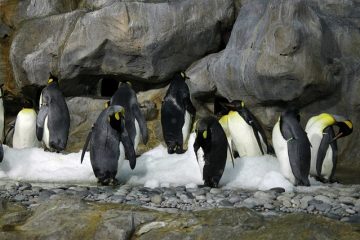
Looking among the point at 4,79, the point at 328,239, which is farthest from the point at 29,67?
the point at 328,239

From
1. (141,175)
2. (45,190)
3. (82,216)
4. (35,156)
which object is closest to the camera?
(82,216)

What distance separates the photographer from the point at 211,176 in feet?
23.1

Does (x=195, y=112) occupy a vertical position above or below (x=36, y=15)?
below

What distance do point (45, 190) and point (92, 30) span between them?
4862mm

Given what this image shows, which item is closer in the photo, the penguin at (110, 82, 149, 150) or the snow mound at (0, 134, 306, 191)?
the snow mound at (0, 134, 306, 191)

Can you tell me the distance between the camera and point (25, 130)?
1002 centimetres

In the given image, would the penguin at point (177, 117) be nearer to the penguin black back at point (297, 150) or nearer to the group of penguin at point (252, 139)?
the group of penguin at point (252, 139)

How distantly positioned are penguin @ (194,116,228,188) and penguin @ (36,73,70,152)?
335cm

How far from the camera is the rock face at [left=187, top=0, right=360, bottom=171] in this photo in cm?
917

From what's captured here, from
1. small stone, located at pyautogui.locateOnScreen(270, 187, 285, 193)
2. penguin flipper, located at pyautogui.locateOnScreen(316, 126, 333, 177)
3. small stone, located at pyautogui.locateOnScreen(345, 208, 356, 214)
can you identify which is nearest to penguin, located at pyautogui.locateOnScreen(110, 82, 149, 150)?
penguin flipper, located at pyautogui.locateOnScreen(316, 126, 333, 177)

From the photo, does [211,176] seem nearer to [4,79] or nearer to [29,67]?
[29,67]

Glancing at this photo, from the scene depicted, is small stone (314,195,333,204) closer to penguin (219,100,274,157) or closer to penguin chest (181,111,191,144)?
penguin (219,100,274,157)

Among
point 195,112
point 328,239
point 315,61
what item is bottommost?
point 328,239

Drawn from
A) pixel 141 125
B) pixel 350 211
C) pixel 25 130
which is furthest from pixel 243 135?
pixel 25 130
